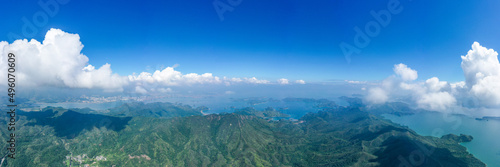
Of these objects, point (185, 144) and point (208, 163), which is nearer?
point (208, 163)

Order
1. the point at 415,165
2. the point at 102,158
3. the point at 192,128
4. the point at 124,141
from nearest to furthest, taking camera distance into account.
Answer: the point at 415,165 → the point at 102,158 → the point at 124,141 → the point at 192,128

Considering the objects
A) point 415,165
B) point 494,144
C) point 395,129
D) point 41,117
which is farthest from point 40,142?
point 494,144

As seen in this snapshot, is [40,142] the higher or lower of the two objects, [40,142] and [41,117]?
the lower

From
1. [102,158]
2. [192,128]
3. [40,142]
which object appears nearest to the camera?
[102,158]

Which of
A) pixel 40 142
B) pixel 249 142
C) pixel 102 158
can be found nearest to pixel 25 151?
pixel 40 142

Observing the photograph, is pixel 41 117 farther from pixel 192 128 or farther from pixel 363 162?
pixel 363 162

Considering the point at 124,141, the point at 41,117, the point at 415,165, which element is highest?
the point at 41,117
